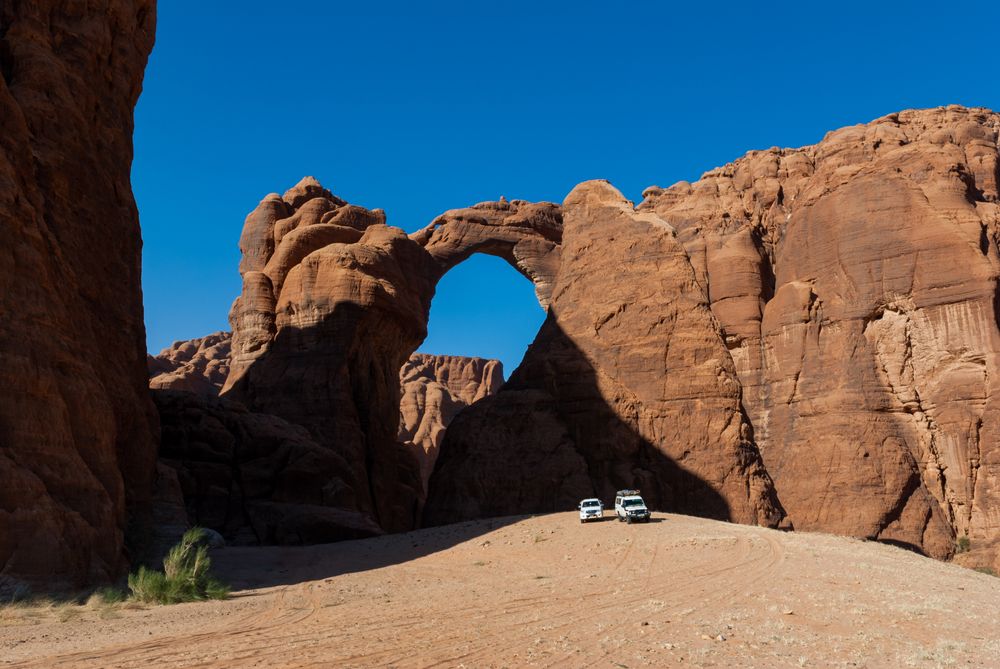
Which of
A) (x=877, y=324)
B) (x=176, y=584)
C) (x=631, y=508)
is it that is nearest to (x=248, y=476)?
(x=631, y=508)

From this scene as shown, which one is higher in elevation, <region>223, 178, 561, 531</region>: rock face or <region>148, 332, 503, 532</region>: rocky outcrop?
<region>223, 178, 561, 531</region>: rock face

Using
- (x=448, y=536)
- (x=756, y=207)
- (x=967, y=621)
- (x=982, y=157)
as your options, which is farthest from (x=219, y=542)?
(x=982, y=157)

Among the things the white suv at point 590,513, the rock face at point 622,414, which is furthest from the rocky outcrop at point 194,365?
the white suv at point 590,513

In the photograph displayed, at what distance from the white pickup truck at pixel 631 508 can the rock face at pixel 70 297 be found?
54.1ft

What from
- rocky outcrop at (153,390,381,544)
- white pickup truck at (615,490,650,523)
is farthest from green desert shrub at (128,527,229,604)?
white pickup truck at (615,490,650,523)

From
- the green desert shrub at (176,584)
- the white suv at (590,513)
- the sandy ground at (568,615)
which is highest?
the white suv at (590,513)

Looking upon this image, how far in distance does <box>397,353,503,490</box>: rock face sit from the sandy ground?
1624 inches

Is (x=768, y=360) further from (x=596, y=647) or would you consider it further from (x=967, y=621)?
(x=596, y=647)

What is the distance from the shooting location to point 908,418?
3847cm

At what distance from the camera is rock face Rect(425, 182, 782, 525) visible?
3841cm

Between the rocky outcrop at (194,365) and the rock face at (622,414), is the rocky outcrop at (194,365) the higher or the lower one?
the higher one

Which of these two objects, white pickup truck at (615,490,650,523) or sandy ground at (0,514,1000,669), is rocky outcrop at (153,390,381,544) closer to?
sandy ground at (0,514,1000,669)

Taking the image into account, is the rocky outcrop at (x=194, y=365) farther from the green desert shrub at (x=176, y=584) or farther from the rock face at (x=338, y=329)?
the green desert shrub at (x=176, y=584)

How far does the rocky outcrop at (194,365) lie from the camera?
66438 mm
